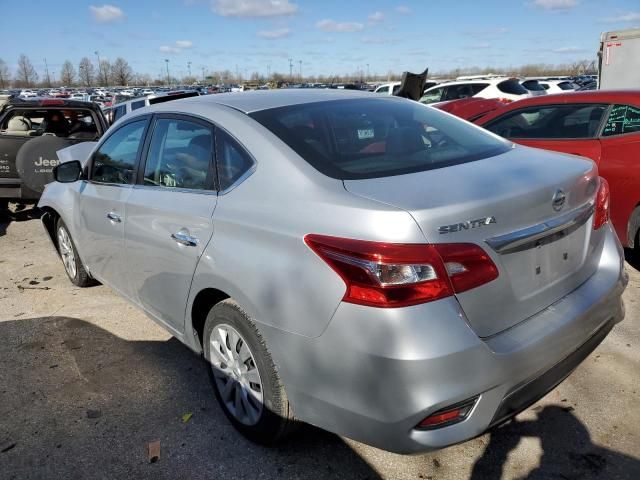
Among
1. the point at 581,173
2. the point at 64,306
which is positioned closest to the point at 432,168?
the point at 581,173

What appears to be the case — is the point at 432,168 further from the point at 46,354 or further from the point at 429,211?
the point at 46,354

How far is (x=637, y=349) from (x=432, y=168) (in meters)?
2.09

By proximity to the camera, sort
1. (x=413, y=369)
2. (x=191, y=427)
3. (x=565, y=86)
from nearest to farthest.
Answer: (x=413, y=369)
(x=191, y=427)
(x=565, y=86)

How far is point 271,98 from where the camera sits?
3111 mm

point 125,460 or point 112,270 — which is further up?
point 112,270

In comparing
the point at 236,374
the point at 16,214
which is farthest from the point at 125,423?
the point at 16,214

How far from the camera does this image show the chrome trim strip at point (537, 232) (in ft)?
6.71

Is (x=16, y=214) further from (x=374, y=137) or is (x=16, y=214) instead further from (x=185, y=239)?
(x=374, y=137)

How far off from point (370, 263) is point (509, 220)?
58 centimetres

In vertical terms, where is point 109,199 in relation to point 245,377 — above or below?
above

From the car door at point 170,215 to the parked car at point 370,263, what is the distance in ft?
0.04

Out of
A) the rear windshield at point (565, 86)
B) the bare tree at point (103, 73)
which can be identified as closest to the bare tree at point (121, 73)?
the bare tree at point (103, 73)

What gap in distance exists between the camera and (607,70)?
12469 millimetres

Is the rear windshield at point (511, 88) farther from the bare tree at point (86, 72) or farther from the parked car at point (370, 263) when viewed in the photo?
the bare tree at point (86, 72)
